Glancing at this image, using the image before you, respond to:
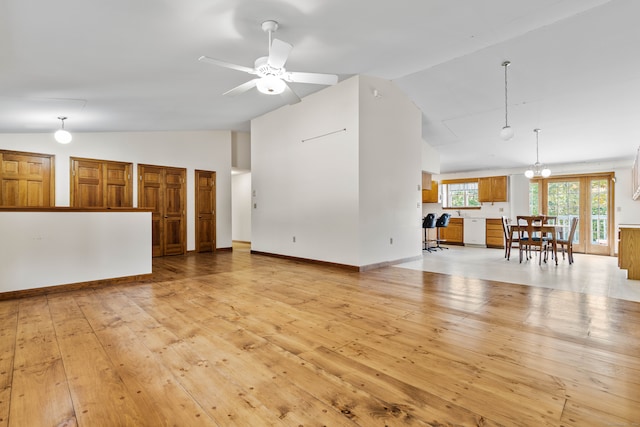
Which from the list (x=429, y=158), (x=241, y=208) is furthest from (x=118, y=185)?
(x=429, y=158)

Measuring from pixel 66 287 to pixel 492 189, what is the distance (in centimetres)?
956

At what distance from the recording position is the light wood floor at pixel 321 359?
1436 millimetres

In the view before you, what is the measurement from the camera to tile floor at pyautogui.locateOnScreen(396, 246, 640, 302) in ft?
12.4

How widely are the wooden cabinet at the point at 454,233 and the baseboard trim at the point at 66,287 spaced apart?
8.10m

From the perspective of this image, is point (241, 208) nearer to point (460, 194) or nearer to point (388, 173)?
point (388, 173)

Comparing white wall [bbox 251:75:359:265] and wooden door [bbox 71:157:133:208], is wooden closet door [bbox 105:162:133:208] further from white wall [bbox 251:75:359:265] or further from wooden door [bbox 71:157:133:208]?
white wall [bbox 251:75:359:265]

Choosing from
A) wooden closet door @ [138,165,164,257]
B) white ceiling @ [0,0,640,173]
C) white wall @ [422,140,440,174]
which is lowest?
wooden closet door @ [138,165,164,257]

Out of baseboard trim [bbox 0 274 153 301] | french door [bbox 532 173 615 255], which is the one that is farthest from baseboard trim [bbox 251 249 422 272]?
french door [bbox 532 173 615 255]

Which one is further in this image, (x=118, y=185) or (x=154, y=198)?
(x=154, y=198)

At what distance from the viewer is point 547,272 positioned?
15.6ft

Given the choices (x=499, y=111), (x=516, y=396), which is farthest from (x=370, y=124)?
(x=516, y=396)

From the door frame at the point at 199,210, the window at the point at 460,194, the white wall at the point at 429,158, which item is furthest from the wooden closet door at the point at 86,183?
the window at the point at 460,194

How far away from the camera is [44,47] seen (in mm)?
2676

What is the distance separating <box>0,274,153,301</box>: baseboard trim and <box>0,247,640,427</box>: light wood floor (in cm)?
18
